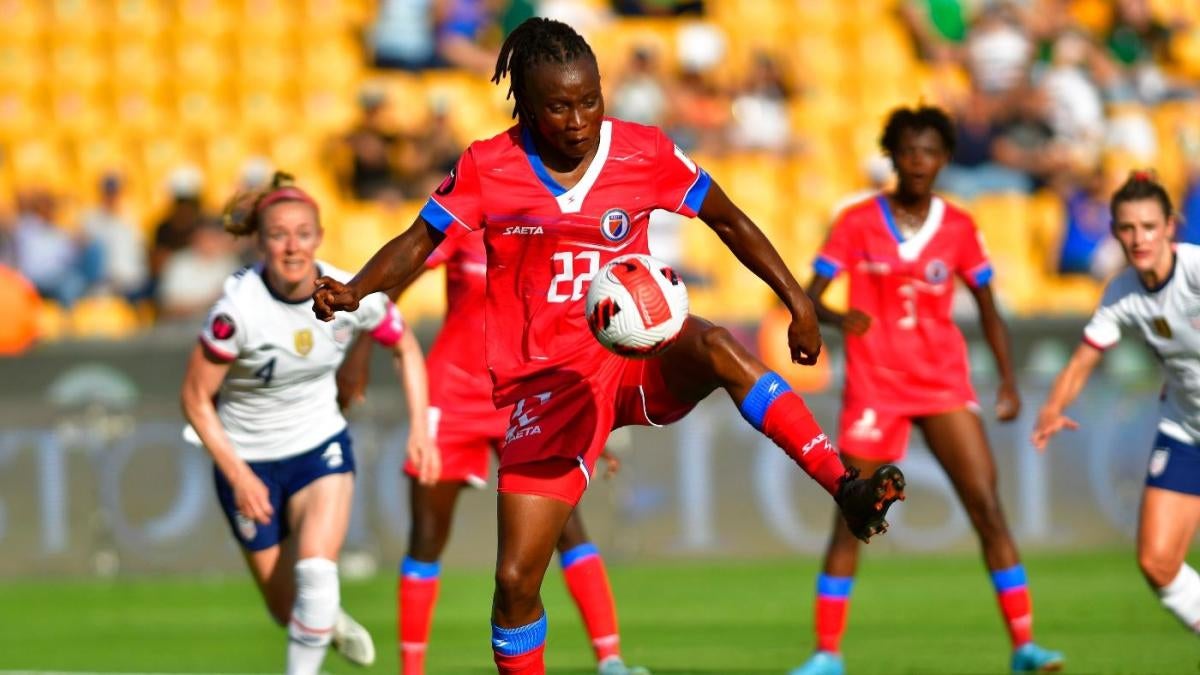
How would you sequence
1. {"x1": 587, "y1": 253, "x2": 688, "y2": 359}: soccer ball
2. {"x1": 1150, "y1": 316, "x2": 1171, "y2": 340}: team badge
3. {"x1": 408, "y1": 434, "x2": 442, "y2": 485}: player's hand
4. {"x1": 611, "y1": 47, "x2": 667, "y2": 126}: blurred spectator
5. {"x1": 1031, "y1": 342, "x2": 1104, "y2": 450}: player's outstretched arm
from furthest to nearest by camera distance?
{"x1": 611, "y1": 47, "x2": 667, "y2": 126}: blurred spectator, {"x1": 1031, "y1": 342, "x2": 1104, "y2": 450}: player's outstretched arm, {"x1": 408, "y1": 434, "x2": 442, "y2": 485}: player's hand, {"x1": 1150, "y1": 316, "x2": 1171, "y2": 340}: team badge, {"x1": 587, "y1": 253, "x2": 688, "y2": 359}: soccer ball

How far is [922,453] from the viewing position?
14945 mm

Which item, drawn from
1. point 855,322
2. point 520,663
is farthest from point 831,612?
point 520,663

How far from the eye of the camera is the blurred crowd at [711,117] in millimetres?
17625

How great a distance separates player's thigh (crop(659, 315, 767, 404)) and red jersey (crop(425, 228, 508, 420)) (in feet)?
8.46

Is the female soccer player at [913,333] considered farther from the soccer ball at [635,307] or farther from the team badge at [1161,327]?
the soccer ball at [635,307]

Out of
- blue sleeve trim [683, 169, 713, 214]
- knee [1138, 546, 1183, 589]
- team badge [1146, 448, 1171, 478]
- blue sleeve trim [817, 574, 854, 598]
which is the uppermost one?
blue sleeve trim [683, 169, 713, 214]

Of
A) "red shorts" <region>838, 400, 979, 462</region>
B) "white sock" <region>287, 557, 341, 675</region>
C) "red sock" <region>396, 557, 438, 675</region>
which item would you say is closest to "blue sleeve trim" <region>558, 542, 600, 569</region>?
"red sock" <region>396, 557, 438, 675</region>

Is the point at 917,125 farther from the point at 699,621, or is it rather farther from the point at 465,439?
the point at 699,621

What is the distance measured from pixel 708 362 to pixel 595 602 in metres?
2.82

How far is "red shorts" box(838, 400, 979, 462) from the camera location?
9594 mm

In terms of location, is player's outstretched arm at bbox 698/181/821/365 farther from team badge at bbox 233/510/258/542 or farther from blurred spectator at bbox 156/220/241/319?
blurred spectator at bbox 156/220/241/319

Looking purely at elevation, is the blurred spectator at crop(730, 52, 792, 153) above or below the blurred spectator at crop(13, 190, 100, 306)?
above

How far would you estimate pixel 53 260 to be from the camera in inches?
716

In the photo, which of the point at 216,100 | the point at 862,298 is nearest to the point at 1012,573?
the point at 862,298
